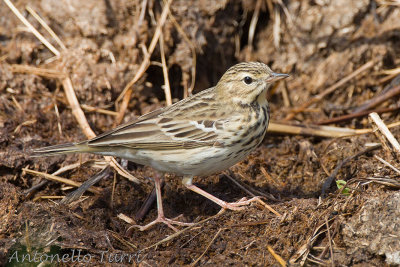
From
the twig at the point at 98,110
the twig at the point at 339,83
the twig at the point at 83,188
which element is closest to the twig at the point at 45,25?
the twig at the point at 98,110

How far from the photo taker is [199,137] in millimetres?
5836

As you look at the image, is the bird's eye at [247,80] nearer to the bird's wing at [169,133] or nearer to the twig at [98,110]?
the bird's wing at [169,133]

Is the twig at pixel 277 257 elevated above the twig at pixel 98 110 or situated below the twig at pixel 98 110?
below

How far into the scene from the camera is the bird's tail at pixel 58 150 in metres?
5.70

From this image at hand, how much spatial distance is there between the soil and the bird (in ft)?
1.75

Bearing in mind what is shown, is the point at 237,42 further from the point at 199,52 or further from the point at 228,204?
the point at 228,204

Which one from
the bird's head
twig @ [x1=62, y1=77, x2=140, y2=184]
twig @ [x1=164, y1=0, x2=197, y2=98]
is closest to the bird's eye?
the bird's head

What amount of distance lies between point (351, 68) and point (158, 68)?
10.6 feet

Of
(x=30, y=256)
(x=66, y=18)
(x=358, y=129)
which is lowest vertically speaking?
(x=358, y=129)

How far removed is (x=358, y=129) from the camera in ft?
25.4

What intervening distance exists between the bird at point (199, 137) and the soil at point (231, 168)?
533mm

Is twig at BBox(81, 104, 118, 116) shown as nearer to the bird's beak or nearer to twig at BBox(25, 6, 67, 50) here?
twig at BBox(25, 6, 67, 50)

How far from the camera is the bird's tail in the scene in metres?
5.70

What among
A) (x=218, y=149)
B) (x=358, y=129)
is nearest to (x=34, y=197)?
(x=218, y=149)
